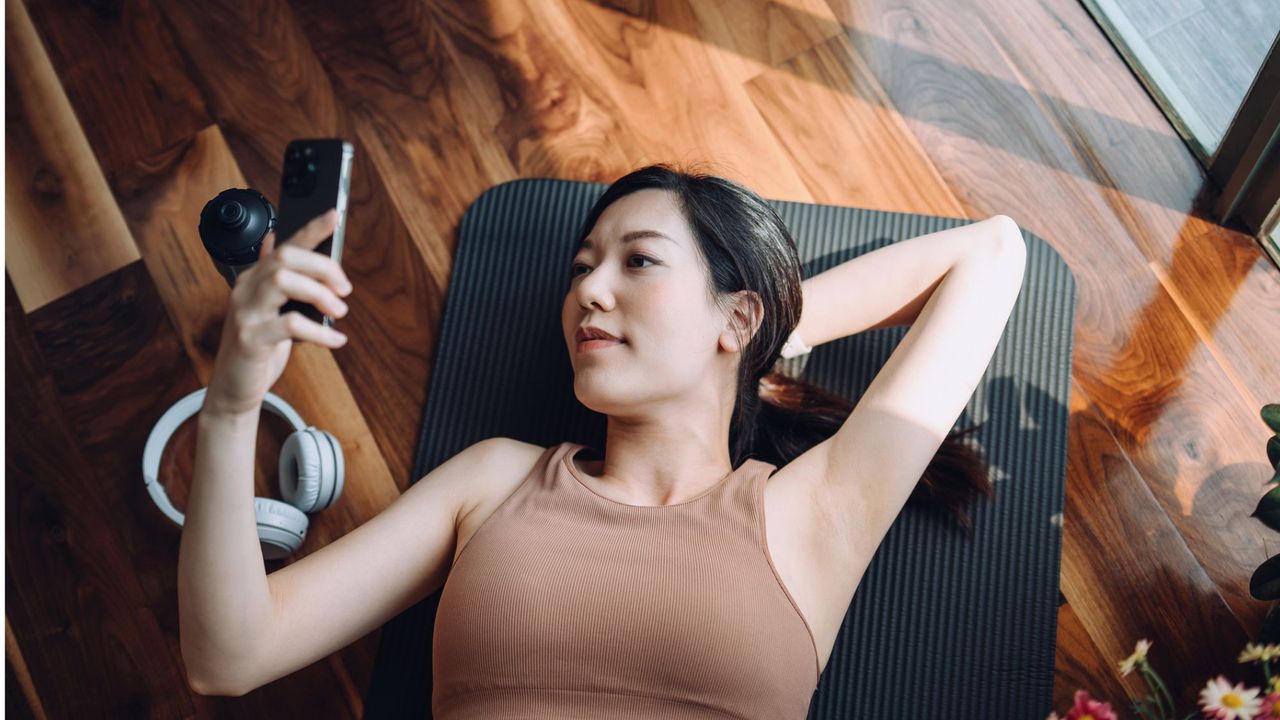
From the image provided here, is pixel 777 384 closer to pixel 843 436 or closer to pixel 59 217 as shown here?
pixel 843 436

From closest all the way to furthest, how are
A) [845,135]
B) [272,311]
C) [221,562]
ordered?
[272,311] < [221,562] < [845,135]

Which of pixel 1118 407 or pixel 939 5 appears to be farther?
pixel 939 5

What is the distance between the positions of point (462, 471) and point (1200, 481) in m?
1.13

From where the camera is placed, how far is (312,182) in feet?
3.48

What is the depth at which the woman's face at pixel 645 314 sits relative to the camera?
1174mm

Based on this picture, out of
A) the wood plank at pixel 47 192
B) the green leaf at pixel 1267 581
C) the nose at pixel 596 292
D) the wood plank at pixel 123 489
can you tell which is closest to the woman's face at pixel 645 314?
the nose at pixel 596 292

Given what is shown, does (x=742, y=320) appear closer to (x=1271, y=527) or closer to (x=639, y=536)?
(x=639, y=536)

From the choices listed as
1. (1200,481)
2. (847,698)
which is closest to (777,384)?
(847,698)

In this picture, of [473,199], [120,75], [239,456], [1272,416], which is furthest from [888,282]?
[120,75]

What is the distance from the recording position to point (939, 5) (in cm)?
172

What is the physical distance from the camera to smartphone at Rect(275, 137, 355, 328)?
103 centimetres

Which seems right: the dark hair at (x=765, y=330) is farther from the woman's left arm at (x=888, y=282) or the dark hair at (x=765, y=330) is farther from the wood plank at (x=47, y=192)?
the wood plank at (x=47, y=192)

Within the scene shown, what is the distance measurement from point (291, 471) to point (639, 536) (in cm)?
66

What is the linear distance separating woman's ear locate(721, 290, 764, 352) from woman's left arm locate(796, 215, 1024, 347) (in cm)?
11
